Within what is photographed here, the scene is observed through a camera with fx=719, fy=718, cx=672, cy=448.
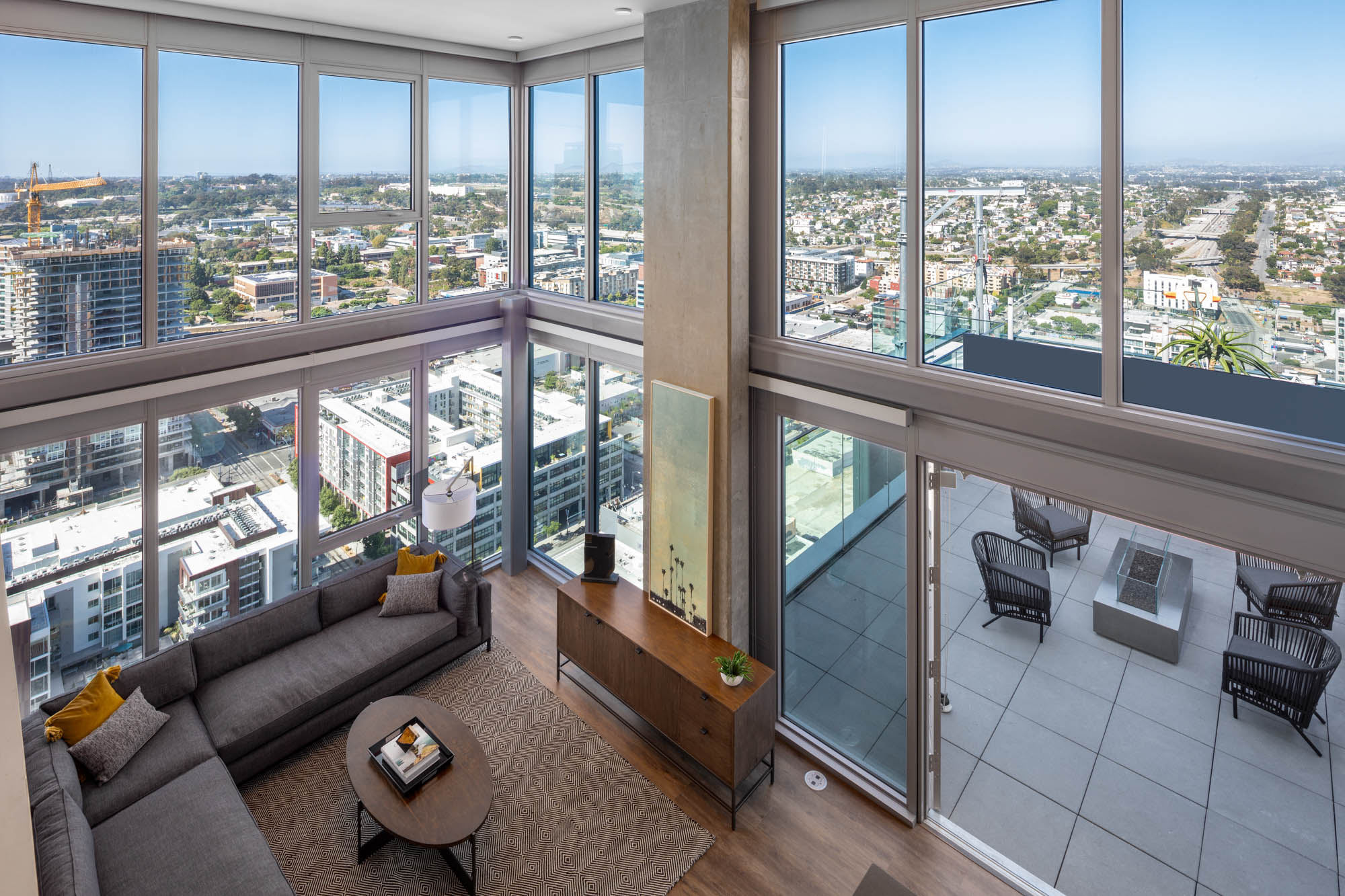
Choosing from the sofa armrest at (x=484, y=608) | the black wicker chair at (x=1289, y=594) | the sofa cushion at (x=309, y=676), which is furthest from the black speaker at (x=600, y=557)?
the black wicker chair at (x=1289, y=594)

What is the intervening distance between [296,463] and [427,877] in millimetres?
3312

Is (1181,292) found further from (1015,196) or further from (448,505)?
(448,505)

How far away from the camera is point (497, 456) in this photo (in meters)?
7.12

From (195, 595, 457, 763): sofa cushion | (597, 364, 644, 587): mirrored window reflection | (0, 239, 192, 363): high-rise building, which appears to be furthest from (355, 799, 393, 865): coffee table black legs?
(0, 239, 192, 363): high-rise building

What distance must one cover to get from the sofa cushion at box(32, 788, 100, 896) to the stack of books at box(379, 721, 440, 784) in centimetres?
144

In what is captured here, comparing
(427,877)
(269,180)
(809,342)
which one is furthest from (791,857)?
(269,180)

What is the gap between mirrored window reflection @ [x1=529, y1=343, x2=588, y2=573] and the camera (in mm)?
6707

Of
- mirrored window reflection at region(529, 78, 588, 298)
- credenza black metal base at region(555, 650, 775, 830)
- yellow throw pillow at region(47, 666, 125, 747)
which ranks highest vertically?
mirrored window reflection at region(529, 78, 588, 298)

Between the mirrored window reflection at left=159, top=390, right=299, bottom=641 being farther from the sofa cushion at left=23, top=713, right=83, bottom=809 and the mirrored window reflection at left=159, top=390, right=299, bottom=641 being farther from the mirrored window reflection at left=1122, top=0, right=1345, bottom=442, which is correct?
the mirrored window reflection at left=1122, top=0, right=1345, bottom=442

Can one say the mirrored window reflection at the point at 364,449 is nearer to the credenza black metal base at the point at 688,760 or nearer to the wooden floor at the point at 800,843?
the credenza black metal base at the point at 688,760

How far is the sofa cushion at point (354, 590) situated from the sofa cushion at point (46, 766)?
1.75 meters

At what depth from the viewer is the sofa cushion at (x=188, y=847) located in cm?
370

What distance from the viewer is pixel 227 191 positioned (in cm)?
519

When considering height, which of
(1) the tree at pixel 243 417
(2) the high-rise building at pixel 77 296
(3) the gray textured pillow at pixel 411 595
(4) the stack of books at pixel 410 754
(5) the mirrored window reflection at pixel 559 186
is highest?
(5) the mirrored window reflection at pixel 559 186
